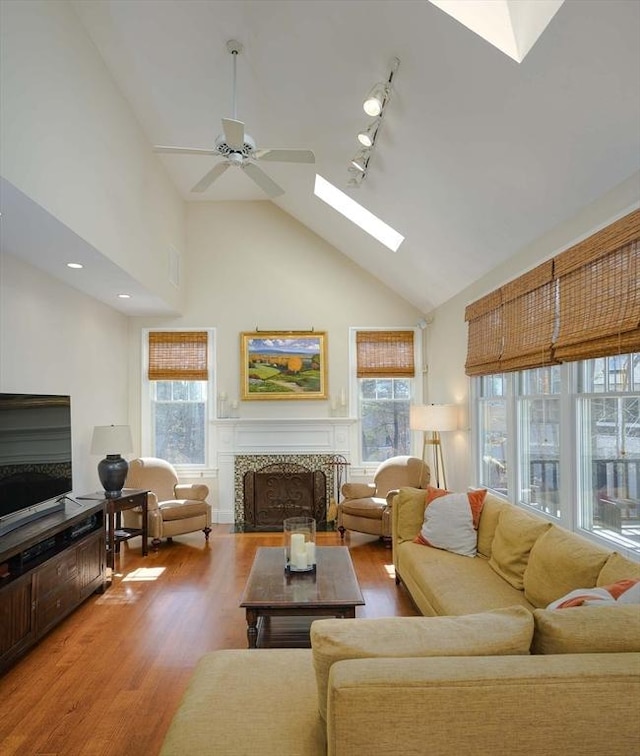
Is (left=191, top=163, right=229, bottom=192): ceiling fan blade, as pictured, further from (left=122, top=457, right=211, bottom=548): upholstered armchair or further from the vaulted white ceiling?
(left=122, top=457, right=211, bottom=548): upholstered armchair

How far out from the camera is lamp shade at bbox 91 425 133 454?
4.91 metres

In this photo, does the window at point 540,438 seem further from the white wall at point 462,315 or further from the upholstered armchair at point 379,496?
the upholstered armchair at point 379,496

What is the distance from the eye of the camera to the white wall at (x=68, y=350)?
3.87m

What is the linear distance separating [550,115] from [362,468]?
469 cm

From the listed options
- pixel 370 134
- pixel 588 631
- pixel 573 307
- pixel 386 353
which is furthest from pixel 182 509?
pixel 588 631

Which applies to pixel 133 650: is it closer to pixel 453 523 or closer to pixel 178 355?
pixel 453 523

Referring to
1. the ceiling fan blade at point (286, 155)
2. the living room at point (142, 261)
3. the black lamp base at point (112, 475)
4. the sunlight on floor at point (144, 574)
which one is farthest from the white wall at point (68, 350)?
the ceiling fan blade at point (286, 155)

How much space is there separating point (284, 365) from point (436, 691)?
5.29 metres

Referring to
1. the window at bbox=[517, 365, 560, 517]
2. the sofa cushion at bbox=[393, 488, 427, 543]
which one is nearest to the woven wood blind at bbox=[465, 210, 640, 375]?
the window at bbox=[517, 365, 560, 517]

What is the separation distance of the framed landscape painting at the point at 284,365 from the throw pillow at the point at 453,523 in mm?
2957

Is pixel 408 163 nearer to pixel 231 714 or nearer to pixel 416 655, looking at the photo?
pixel 416 655

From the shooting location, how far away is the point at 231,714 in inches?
63.6

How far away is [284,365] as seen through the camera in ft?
21.1

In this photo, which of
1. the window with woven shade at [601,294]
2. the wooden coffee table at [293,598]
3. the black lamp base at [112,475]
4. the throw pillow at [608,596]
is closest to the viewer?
the throw pillow at [608,596]
